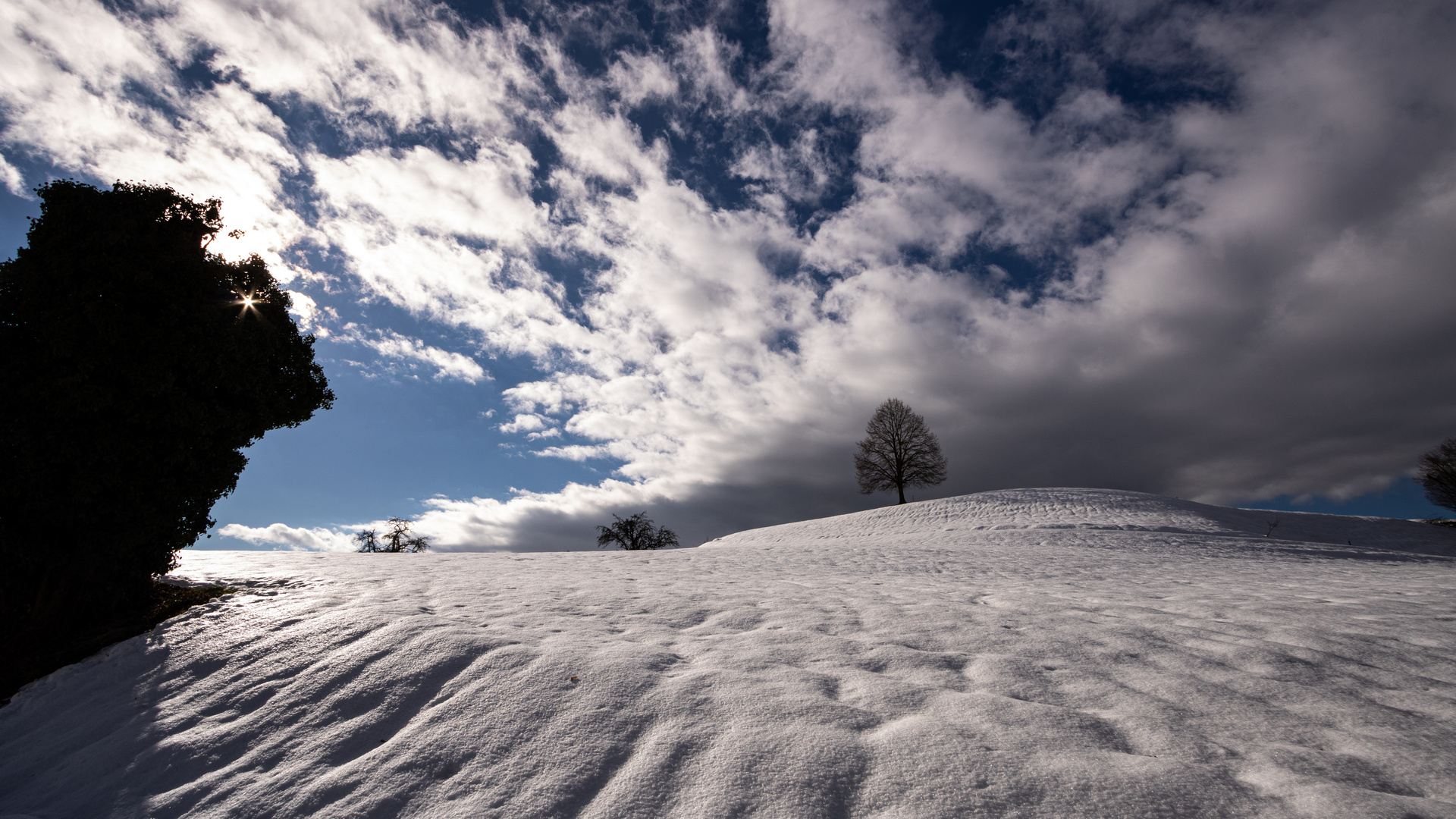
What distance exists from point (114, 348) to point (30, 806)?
672 centimetres

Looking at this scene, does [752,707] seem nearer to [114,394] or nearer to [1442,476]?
[114,394]

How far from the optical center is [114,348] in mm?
8141

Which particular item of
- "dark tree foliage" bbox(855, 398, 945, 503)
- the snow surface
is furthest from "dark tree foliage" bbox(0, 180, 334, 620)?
"dark tree foliage" bbox(855, 398, 945, 503)

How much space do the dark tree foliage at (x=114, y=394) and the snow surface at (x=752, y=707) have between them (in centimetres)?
182

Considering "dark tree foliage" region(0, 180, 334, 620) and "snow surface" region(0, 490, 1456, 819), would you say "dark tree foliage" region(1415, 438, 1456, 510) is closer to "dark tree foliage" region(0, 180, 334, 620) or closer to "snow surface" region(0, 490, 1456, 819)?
"snow surface" region(0, 490, 1456, 819)

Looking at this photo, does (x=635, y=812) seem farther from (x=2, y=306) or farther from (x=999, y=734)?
(x=2, y=306)

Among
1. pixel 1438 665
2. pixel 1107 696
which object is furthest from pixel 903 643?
pixel 1438 665

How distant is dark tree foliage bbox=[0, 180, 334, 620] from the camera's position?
25.4 ft

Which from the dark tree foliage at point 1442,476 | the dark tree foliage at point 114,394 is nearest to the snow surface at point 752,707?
the dark tree foliage at point 114,394

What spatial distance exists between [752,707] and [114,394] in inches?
401

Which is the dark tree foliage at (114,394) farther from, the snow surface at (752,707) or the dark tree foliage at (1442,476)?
the dark tree foliage at (1442,476)

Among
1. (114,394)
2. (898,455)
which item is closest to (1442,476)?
(898,455)

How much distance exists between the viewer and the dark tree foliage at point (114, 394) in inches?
305

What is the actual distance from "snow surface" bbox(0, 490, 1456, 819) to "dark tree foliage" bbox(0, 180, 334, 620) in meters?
1.82
